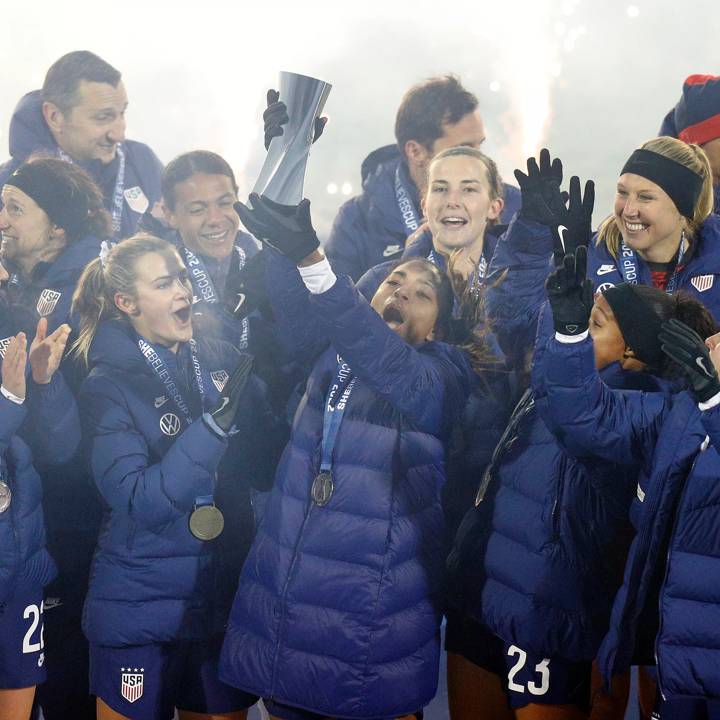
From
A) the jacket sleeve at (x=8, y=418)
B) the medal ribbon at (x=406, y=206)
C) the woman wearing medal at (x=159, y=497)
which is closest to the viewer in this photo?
the woman wearing medal at (x=159, y=497)

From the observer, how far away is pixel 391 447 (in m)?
2.35

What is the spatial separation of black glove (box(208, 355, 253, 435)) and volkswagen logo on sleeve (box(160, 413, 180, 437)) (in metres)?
0.20

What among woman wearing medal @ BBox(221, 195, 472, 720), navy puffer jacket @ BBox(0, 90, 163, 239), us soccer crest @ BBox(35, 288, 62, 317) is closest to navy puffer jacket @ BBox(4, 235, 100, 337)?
us soccer crest @ BBox(35, 288, 62, 317)

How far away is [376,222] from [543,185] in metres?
1.28

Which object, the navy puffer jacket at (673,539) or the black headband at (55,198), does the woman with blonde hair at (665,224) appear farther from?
the black headband at (55,198)

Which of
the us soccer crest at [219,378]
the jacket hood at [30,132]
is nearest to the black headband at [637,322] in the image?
the us soccer crest at [219,378]

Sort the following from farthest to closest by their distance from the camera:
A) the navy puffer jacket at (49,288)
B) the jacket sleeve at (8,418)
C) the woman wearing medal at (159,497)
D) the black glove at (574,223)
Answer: the navy puffer jacket at (49,288) → the jacket sleeve at (8,418) → the woman wearing medal at (159,497) → the black glove at (574,223)

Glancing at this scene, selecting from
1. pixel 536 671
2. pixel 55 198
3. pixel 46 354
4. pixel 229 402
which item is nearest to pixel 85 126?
pixel 55 198

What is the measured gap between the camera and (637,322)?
2.32 metres

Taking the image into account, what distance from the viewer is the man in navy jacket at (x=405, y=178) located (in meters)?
3.55

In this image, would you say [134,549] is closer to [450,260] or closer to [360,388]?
[360,388]

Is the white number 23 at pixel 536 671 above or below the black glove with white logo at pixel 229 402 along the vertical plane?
below

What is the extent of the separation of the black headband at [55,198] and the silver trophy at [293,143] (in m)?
1.24

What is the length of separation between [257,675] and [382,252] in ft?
5.63
